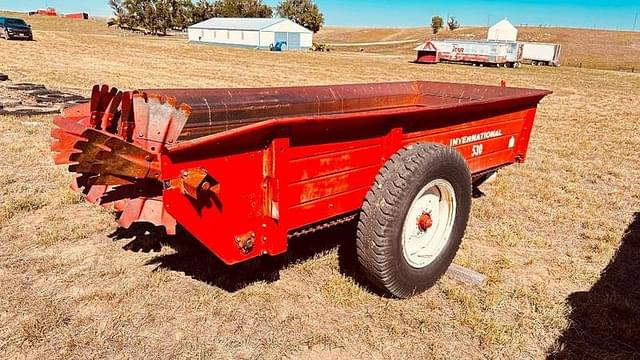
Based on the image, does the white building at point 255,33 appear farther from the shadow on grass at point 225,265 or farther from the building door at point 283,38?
the shadow on grass at point 225,265

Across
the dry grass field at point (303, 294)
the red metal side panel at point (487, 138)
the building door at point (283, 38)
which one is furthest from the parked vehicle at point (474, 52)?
the red metal side panel at point (487, 138)

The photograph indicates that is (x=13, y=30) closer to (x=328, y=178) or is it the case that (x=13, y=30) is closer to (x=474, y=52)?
(x=474, y=52)

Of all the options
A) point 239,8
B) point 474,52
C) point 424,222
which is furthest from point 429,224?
point 239,8

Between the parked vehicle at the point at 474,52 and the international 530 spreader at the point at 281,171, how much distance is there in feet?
103

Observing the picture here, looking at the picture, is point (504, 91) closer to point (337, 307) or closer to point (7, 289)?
point (337, 307)

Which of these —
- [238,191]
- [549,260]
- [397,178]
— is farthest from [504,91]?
[238,191]

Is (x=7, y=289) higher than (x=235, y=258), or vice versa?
(x=235, y=258)

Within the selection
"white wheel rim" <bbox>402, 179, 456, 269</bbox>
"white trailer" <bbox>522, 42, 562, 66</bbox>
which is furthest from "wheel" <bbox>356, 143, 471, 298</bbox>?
"white trailer" <bbox>522, 42, 562, 66</bbox>

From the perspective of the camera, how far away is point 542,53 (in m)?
37.2

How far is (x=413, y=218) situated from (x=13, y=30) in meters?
33.5

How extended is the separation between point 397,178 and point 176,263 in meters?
1.77

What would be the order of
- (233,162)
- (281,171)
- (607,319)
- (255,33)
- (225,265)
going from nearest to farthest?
(233,162) → (281,171) → (607,319) → (225,265) → (255,33)

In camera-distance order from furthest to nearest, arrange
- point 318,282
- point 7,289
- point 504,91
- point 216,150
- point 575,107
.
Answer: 1. point 575,107
2. point 504,91
3. point 318,282
4. point 7,289
5. point 216,150

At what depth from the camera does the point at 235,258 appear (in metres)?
2.25
